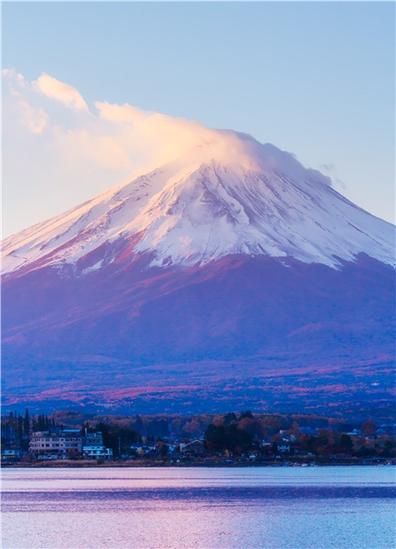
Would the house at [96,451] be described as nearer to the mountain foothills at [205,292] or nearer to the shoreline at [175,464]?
the shoreline at [175,464]

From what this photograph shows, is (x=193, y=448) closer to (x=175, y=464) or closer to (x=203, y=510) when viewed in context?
(x=175, y=464)

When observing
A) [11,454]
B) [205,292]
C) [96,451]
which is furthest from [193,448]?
[205,292]

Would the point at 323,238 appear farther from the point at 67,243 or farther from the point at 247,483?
the point at 247,483

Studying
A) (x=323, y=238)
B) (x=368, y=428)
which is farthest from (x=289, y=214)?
(x=368, y=428)

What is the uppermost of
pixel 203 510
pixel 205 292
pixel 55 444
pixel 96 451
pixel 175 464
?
pixel 205 292

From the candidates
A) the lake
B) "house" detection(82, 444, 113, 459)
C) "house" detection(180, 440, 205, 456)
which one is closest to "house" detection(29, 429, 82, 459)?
"house" detection(82, 444, 113, 459)

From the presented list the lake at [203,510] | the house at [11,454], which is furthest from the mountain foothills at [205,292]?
the lake at [203,510]
